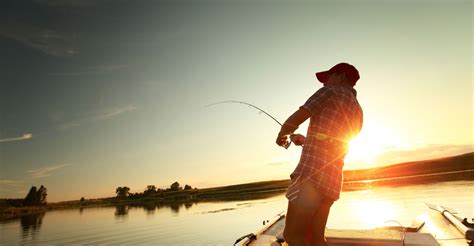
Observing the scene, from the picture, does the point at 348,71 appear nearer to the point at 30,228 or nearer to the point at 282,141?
the point at 282,141

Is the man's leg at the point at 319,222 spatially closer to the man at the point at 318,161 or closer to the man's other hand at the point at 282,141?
the man at the point at 318,161

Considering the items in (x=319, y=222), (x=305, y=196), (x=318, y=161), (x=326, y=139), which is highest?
(x=326, y=139)

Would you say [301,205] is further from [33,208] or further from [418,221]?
[33,208]

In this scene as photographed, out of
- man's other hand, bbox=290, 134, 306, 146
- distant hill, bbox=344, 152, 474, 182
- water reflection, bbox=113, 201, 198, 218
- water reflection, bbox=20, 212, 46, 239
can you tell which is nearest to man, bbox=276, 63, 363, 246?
man's other hand, bbox=290, 134, 306, 146

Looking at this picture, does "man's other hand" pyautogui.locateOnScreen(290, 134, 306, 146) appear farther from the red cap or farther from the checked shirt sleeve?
the red cap

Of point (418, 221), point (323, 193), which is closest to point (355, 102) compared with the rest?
point (323, 193)

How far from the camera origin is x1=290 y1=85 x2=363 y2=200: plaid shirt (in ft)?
11.2

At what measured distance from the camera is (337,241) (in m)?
4.95

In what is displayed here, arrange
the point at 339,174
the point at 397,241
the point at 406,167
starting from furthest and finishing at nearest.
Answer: the point at 406,167, the point at 397,241, the point at 339,174

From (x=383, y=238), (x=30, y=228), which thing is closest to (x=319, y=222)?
(x=383, y=238)

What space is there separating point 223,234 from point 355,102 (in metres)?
19.1

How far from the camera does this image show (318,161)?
3422 mm

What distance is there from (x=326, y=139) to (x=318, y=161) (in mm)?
262

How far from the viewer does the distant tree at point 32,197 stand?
115 metres
